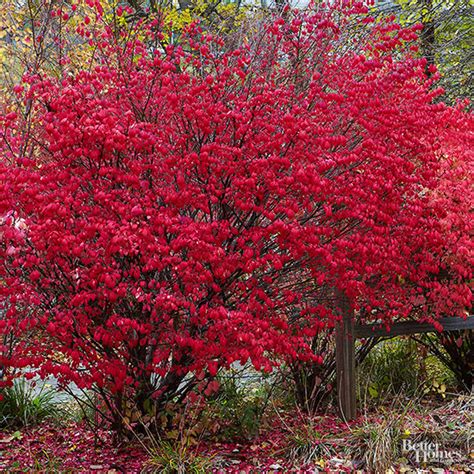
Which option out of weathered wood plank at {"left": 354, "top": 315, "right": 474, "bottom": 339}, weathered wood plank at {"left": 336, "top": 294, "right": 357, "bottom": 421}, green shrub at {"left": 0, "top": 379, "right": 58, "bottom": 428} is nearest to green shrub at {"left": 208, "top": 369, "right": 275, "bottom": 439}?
weathered wood plank at {"left": 336, "top": 294, "right": 357, "bottom": 421}

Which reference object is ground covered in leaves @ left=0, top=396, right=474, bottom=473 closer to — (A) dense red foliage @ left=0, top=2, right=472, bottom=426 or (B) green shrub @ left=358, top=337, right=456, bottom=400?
(A) dense red foliage @ left=0, top=2, right=472, bottom=426

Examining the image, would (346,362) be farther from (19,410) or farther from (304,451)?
(19,410)

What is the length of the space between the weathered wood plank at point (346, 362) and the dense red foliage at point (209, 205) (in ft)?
1.22

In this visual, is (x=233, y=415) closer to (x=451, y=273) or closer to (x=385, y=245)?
(x=385, y=245)

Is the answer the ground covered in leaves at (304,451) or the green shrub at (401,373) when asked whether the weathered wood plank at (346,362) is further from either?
the green shrub at (401,373)

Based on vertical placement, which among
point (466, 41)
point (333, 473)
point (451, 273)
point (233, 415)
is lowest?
point (333, 473)

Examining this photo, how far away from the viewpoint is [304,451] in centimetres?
499

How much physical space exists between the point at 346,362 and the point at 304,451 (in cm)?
117

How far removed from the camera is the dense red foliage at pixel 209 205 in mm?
4316

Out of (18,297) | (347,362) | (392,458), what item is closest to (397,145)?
(347,362)

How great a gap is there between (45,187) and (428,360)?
15.8ft

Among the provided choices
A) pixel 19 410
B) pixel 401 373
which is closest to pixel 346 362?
pixel 401 373

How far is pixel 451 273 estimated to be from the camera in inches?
232

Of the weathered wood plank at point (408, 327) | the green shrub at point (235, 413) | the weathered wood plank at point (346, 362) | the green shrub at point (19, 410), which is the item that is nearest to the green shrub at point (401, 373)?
the weathered wood plank at point (346, 362)
